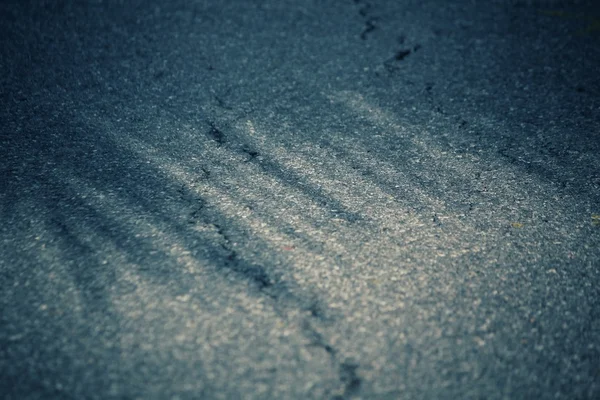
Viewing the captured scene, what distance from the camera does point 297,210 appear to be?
2246 millimetres

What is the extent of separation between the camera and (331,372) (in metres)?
1.60

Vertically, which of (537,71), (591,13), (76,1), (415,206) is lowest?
(76,1)

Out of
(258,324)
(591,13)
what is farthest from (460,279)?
(591,13)

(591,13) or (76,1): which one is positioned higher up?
(591,13)

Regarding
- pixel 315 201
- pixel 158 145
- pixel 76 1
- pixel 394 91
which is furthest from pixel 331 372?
pixel 76 1

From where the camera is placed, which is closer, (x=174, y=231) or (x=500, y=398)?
(x=500, y=398)

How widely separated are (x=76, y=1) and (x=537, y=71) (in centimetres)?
386

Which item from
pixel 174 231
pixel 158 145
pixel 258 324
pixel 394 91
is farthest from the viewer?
pixel 394 91

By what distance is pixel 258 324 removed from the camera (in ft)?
5.72

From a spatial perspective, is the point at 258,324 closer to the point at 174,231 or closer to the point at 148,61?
the point at 174,231

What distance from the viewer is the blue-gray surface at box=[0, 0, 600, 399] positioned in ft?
5.36

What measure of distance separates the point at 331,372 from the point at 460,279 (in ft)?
2.29

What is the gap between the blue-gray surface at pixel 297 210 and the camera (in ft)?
5.36

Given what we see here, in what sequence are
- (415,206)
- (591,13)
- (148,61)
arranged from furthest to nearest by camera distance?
(591,13), (148,61), (415,206)
